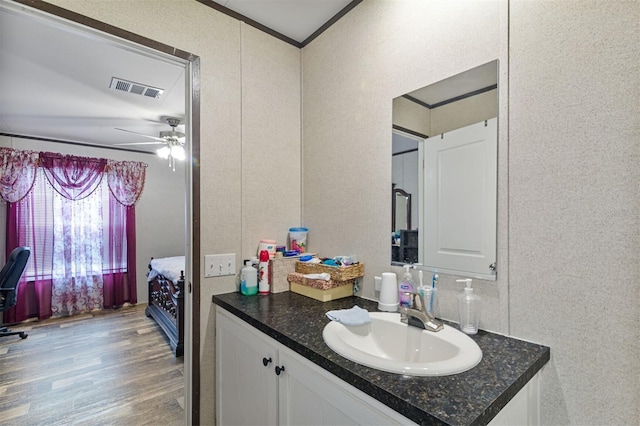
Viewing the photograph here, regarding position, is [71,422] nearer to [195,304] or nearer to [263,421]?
[195,304]

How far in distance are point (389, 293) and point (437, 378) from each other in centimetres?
56

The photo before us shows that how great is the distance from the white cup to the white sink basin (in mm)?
69

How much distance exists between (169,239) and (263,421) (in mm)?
4363

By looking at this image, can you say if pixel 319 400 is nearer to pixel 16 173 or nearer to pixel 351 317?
pixel 351 317

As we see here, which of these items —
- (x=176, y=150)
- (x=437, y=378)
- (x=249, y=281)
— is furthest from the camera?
(x=176, y=150)

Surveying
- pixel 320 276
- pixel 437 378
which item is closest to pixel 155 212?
pixel 320 276

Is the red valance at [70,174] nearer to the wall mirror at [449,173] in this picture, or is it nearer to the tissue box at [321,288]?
the tissue box at [321,288]

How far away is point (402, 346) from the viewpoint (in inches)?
43.8

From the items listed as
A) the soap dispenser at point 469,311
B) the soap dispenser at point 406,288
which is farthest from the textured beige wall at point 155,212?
the soap dispenser at point 469,311

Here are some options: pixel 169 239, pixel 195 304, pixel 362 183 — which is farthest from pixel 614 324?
pixel 169 239

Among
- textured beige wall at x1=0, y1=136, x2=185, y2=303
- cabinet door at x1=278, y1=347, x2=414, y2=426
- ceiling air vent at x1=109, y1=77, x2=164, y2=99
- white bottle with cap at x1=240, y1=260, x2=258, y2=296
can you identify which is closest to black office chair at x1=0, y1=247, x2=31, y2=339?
textured beige wall at x1=0, y1=136, x2=185, y2=303

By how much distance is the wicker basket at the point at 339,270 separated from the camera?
4.77 feet

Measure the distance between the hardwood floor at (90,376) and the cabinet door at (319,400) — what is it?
1.46 metres

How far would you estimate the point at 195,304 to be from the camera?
1.53m
